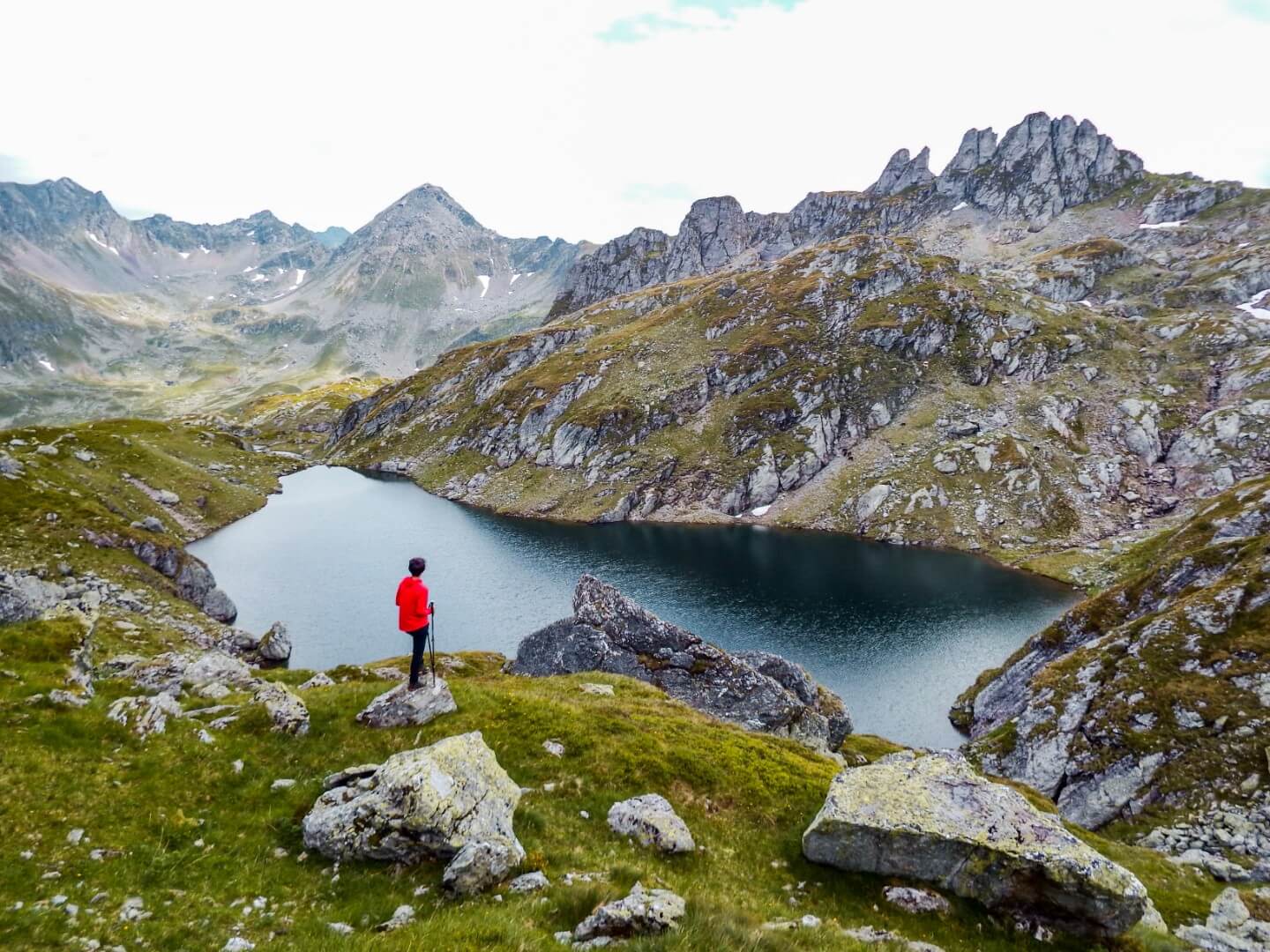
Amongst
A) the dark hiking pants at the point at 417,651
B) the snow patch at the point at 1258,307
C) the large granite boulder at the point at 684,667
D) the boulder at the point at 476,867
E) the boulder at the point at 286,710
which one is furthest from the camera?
the snow patch at the point at 1258,307

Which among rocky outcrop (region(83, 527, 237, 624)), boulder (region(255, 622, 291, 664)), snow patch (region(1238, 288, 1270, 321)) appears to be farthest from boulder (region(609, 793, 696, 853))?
snow patch (region(1238, 288, 1270, 321))

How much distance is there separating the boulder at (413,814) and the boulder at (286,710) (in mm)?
4885

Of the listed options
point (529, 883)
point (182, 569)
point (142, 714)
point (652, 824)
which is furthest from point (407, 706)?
point (182, 569)

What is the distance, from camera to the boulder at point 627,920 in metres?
11.7

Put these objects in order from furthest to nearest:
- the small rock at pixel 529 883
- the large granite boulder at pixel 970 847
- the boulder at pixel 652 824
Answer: the boulder at pixel 652 824
the large granite boulder at pixel 970 847
the small rock at pixel 529 883

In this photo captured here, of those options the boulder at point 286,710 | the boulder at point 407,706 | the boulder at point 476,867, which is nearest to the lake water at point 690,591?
the boulder at point 407,706

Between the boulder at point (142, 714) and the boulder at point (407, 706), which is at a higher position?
the boulder at point (142, 714)

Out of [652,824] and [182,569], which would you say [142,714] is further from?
[182,569]

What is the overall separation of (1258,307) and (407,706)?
9982 inches

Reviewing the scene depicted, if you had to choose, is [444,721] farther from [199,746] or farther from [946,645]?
[946,645]

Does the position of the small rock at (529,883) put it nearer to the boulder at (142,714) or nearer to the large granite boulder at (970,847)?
the large granite boulder at (970,847)

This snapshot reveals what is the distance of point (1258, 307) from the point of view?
178 m

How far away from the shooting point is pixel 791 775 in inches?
941

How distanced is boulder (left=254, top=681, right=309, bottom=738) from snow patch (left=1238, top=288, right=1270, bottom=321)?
242558 millimetres
